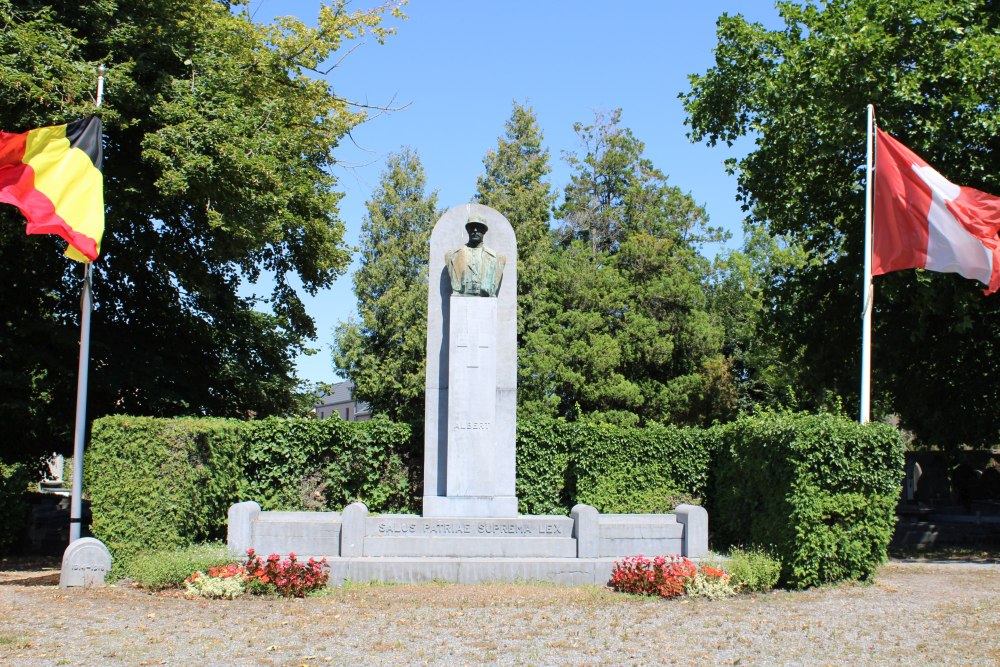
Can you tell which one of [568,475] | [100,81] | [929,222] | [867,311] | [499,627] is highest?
[100,81]

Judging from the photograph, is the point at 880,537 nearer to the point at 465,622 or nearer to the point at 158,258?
the point at 465,622

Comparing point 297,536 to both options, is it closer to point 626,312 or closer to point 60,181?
point 60,181

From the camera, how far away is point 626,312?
40.0 metres

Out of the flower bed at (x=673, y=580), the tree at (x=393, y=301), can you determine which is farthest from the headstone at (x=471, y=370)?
the tree at (x=393, y=301)

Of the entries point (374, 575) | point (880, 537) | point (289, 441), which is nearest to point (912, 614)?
point (880, 537)

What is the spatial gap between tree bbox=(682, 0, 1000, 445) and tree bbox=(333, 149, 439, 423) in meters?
15.6

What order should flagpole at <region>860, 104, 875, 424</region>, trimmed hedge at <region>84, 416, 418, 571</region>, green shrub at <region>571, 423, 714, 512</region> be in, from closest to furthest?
trimmed hedge at <region>84, 416, 418, 571</region> → flagpole at <region>860, 104, 875, 424</region> → green shrub at <region>571, 423, 714, 512</region>

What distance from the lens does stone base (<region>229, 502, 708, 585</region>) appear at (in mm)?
14312


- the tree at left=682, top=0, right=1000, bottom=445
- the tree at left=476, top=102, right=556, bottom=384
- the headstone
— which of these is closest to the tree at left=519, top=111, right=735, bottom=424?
the tree at left=476, top=102, right=556, bottom=384

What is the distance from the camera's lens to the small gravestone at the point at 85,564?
44.9ft

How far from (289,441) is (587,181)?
29.4m

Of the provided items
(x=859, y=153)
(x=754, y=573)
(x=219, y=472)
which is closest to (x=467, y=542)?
(x=754, y=573)

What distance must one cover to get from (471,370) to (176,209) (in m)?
8.30

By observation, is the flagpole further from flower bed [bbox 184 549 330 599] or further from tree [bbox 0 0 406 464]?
tree [bbox 0 0 406 464]
